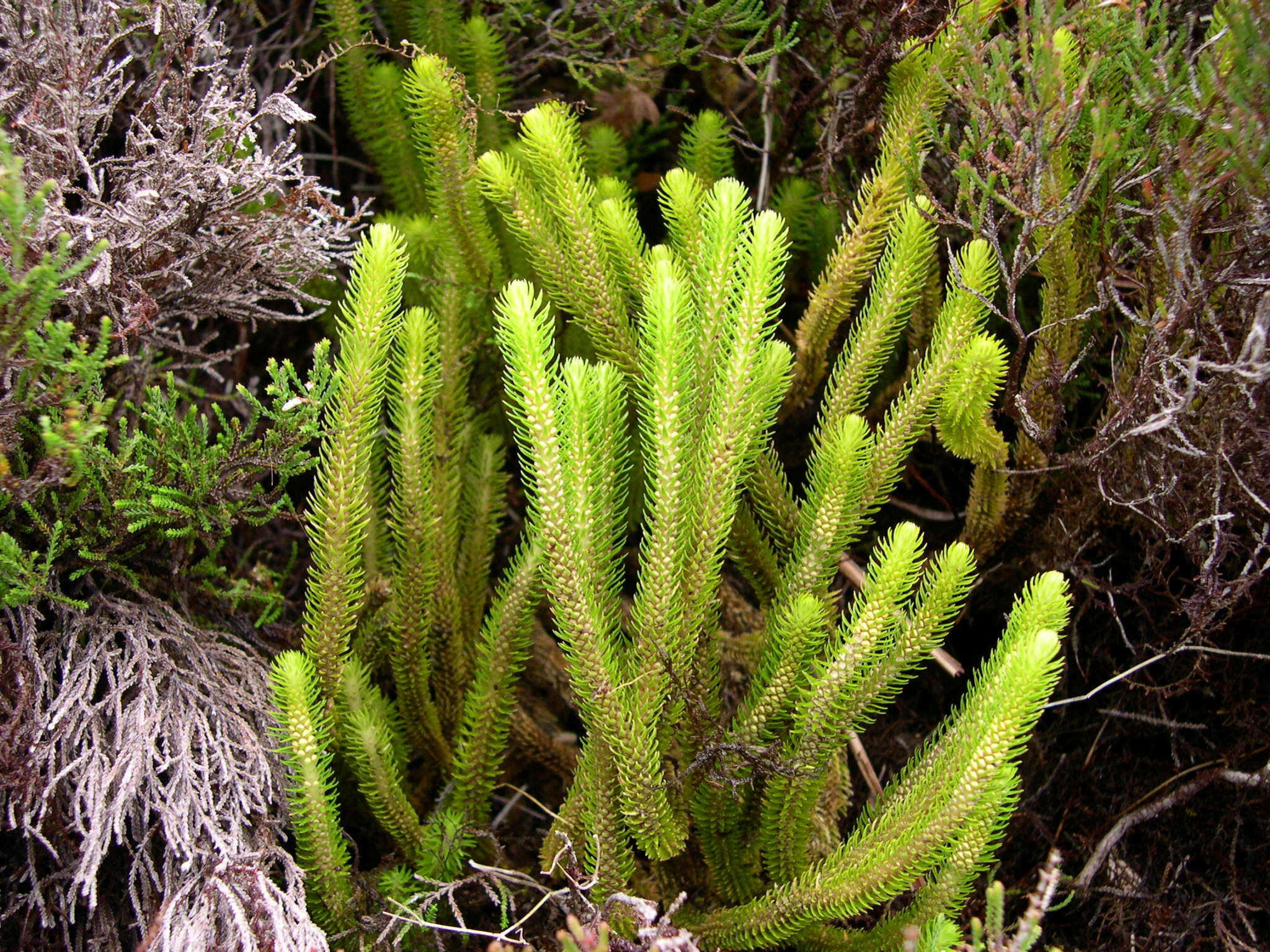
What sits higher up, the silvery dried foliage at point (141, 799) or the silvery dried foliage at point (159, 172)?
the silvery dried foliage at point (159, 172)

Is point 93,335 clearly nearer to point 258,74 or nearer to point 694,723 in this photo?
point 258,74

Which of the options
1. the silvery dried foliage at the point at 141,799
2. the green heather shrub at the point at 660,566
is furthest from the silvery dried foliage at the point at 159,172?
the silvery dried foliage at the point at 141,799

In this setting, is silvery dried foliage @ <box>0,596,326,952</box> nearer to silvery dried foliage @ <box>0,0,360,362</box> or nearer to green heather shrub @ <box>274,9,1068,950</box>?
green heather shrub @ <box>274,9,1068,950</box>

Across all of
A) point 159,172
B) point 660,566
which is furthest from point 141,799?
point 159,172

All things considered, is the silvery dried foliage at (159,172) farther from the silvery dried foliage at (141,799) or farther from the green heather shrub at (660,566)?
the silvery dried foliage at (141,799)

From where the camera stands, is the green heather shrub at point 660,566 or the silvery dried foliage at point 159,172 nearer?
the green heather shrub at point 660,566
